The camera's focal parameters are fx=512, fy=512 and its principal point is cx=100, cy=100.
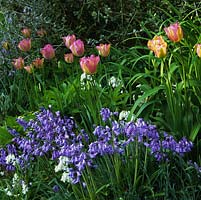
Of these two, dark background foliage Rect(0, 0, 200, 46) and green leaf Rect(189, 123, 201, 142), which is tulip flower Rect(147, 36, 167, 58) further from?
dark background foliage Rect(0, 0, 200, 46)

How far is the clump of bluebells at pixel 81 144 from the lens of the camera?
2555 millimetres

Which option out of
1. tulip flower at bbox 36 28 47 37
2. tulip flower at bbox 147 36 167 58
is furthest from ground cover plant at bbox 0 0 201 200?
tulip flower at bbox 36 28 47 37

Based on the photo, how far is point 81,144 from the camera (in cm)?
264

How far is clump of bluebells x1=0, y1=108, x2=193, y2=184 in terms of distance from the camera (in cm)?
255

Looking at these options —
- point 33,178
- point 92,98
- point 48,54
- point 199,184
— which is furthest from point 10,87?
point 199,184

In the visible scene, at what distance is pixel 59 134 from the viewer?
111 inches

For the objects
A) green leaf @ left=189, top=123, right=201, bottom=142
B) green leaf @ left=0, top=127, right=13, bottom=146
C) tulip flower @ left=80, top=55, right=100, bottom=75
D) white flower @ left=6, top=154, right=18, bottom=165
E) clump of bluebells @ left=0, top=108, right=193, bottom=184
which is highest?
tulip flower @ left=80, top=55, right=100, bottom=75

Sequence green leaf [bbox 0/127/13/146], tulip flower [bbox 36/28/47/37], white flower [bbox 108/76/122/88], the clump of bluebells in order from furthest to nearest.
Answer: tulip flower [bbox 36/28/47/37] → white flower [bbox 108/76/122/88] → green leaf [bbox 0/127/13/146] → the clump of bluebells

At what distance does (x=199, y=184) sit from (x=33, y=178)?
3.23ft

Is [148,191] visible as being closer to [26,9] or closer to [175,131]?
[175,131]

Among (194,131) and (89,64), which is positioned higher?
(89,64)

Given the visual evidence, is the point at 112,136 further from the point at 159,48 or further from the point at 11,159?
the point at 11,159

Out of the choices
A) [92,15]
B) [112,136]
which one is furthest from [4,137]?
[92,15]

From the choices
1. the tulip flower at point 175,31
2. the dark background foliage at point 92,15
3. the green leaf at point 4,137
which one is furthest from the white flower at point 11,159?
the dark background foliage at point 92,15
